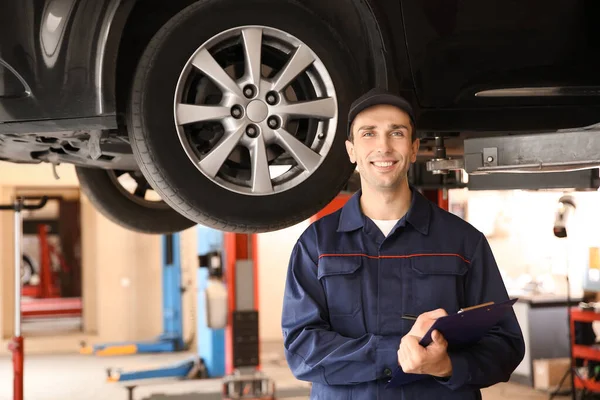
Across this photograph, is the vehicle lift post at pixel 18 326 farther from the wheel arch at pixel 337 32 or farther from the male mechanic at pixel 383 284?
the male mechanic at pixel 383 284

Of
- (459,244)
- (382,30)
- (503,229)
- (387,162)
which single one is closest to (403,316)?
(459,244)

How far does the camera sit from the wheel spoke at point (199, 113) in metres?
2.34

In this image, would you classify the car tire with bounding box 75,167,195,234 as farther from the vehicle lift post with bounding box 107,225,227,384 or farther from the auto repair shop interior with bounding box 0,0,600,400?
the vehicle lift post with bounding box 107,225,227,384

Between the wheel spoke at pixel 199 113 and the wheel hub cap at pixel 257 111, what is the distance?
0.07 m

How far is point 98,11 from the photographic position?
2.25 meters

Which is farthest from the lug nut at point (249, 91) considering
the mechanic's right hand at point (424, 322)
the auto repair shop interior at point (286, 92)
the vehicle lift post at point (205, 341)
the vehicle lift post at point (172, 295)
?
the vehicle lift post at point (172, 295)

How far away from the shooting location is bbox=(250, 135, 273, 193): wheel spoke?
7.85ft

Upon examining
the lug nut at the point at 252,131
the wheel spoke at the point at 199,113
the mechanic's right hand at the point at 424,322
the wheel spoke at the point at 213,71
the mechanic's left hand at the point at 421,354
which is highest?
the wheel spoke at the point at 213,71

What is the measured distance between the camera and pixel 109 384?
8.70 metres

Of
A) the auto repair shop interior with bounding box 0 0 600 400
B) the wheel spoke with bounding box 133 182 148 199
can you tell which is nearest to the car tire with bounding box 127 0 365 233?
the auto repair shop interior with bounding box 0 0 600 400

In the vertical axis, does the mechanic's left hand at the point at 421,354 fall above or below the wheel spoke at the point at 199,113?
below

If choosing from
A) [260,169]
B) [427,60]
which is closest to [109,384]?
[260,169]

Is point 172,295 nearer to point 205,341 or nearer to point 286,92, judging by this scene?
point 205,341

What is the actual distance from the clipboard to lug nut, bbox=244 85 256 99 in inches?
40.0
